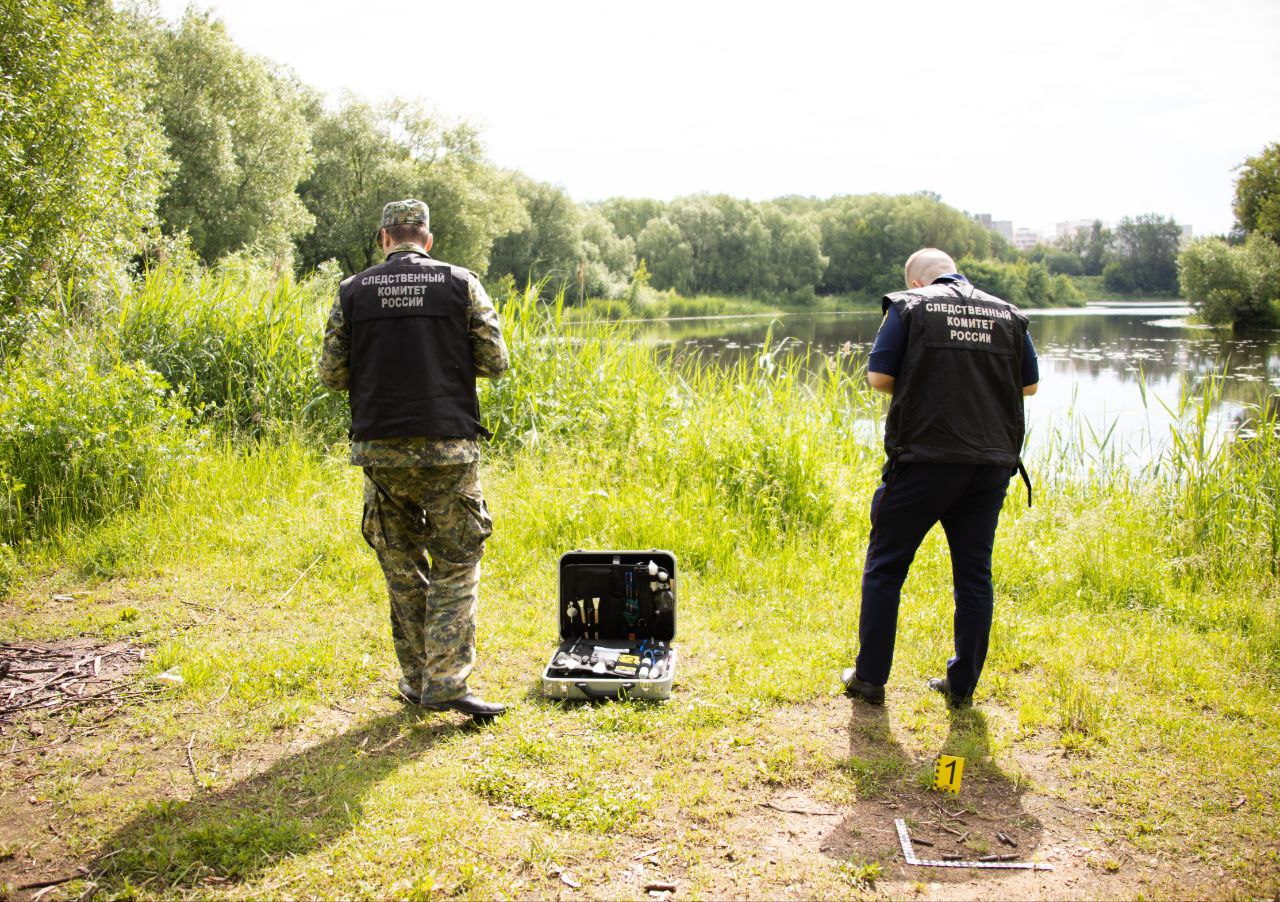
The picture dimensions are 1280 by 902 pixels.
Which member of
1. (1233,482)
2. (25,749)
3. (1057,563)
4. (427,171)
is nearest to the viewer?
(25,749)

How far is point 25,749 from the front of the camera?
345 cm

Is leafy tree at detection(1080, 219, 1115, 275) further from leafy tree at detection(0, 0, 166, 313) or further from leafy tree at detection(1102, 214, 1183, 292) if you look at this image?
leafy tree at detection(0, 0, 166, 313)

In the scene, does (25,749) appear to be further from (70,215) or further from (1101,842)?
(70,215)

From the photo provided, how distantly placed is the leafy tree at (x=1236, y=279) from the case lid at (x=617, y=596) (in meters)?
35.1

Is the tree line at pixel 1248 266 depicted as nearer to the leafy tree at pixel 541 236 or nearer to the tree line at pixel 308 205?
the tree line at pixel 308 205

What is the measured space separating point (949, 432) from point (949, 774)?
1.31 meters

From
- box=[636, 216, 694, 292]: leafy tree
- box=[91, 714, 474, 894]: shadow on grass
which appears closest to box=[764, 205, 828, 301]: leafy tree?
box=[636, 216, 694, 292]: leafy tree

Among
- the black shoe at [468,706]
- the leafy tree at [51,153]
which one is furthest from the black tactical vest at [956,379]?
the leafy tree at [51,153]

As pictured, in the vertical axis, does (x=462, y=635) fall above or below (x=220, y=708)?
above

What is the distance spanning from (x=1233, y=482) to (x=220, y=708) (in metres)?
6.64

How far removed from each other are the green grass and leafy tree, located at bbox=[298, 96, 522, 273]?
2900cm

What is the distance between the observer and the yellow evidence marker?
3172 millimetres

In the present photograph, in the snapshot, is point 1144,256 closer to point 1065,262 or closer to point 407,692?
point 1065,262

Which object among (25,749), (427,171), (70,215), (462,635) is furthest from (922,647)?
(427,171)
